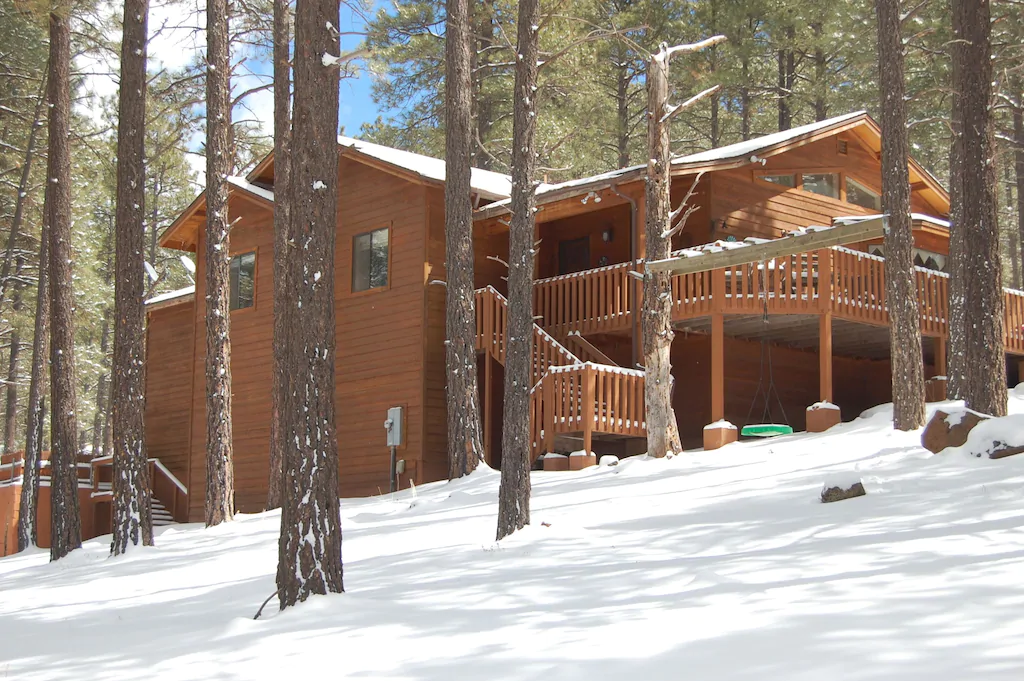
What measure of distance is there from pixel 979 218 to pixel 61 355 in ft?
38.6

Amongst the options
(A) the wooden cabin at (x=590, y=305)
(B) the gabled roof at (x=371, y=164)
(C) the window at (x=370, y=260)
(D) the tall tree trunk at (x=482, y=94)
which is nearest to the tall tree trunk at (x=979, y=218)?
(A) the wooden cabin at (x=590, y=305)

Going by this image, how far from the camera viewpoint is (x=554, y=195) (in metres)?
18.2

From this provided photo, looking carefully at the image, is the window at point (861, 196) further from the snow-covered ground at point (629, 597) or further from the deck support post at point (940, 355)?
the snow-covered ground at point (629, 597)

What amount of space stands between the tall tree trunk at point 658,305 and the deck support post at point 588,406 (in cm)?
79

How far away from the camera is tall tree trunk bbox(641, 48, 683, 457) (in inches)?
597

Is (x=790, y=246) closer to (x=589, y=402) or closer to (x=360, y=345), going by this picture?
(x=589, y=402)

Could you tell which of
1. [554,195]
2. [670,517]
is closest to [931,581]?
[670,517]

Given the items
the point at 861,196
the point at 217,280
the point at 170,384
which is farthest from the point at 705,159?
the point at 170,384

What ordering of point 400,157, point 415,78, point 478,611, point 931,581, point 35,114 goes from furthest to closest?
point 415,78 → point 35,114 → point 400,157 → point 478,611 → point 931,581

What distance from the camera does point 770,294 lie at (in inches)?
666

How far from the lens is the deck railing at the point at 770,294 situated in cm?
1677

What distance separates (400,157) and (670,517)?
12.7 m

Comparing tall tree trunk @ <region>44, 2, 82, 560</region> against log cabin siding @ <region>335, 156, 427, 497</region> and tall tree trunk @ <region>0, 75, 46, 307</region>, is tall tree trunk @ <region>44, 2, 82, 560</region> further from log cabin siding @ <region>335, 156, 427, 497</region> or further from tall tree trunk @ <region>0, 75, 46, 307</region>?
tall tree trunk @ <region>0, 75, 46, 307</region>

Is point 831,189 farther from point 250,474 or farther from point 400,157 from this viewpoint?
point 250,474
